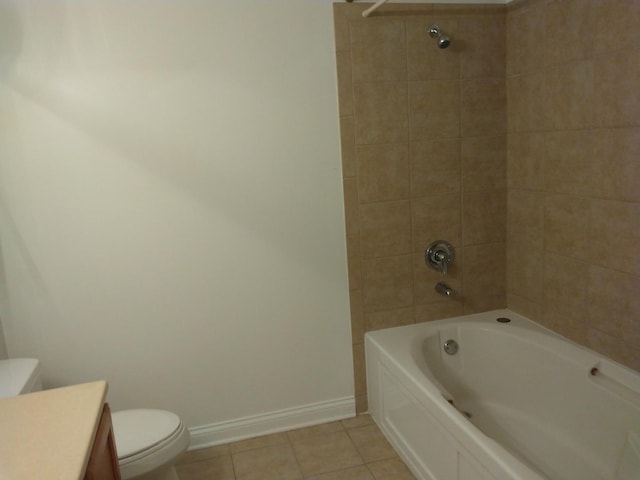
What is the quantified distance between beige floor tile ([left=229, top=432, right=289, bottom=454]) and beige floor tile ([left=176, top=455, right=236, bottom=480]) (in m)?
0.08

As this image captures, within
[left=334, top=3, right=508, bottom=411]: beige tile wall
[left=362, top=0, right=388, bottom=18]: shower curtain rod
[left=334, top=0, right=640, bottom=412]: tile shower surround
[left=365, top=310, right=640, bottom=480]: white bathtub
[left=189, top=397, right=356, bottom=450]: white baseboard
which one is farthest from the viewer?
[left=189, top=397, right=356, bottom=450]: white baseboard

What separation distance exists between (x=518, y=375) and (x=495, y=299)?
1.63ft

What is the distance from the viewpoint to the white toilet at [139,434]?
1810 millimetres

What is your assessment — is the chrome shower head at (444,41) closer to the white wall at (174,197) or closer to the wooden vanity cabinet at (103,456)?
the white wall at (174,197)

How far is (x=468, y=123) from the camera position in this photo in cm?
251

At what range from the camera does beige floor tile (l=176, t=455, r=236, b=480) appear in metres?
2.25

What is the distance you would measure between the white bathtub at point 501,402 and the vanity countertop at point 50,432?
3.86 feet

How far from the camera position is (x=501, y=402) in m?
2.40

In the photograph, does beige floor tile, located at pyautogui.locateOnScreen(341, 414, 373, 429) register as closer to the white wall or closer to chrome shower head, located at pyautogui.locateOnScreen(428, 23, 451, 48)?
the white wall

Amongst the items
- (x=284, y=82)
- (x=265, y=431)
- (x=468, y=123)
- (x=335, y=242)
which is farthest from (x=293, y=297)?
(x=468, y=123)

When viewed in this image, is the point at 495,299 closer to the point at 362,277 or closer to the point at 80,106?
the point at 362,277

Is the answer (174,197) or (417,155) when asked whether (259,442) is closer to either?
(174,197)

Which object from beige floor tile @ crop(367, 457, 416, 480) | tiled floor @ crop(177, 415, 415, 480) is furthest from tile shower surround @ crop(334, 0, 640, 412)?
beige floor tile @ crop(367, 457, 416, 480)

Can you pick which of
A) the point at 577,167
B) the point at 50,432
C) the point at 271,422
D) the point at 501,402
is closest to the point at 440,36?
the point at 577,167
